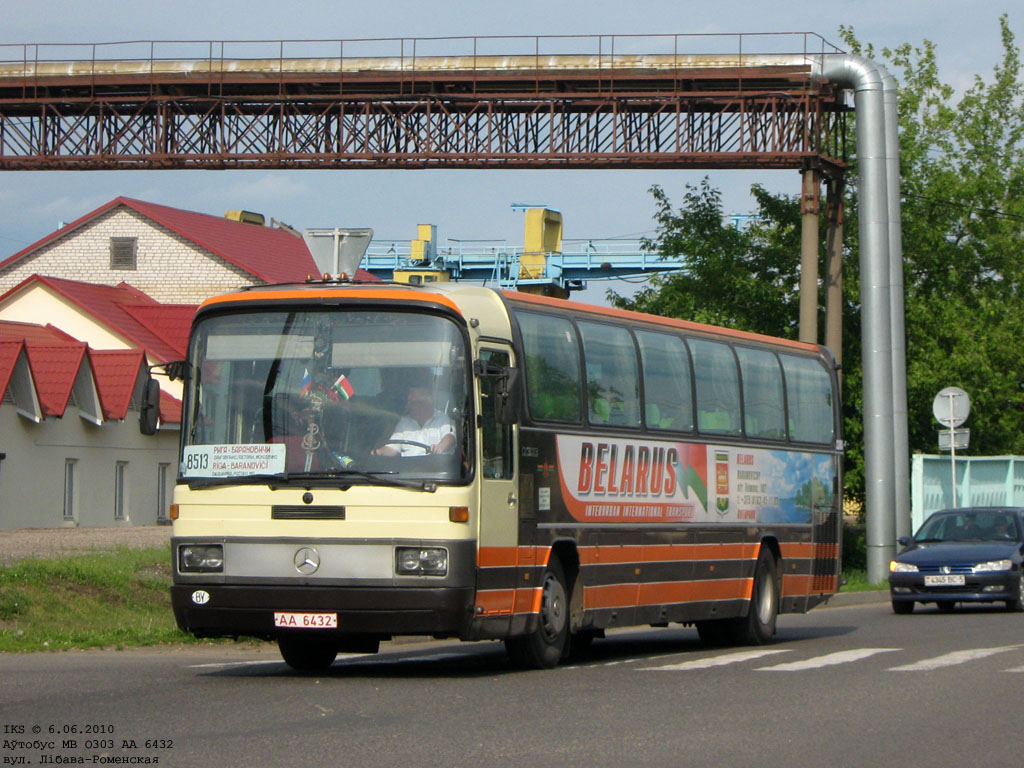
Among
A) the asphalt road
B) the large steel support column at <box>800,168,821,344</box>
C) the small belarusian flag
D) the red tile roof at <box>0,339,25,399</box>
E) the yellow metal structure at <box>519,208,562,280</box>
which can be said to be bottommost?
A: the asphalt road

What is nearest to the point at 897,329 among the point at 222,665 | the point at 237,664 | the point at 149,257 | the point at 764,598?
the point at 764,598

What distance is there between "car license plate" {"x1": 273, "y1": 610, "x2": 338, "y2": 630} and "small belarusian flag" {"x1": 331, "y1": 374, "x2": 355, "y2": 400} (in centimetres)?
162

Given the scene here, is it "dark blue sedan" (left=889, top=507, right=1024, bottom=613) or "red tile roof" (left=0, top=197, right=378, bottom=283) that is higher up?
→ "red tile roof" (left=0, top=197, right=378, bottom=283)

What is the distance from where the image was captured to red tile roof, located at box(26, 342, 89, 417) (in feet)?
136

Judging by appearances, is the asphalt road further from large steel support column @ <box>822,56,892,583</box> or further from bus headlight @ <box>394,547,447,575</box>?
large steel support column @ <box>822,56,892,583</box>

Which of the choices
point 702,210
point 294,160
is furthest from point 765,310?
point 294,160

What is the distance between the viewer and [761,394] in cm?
1808

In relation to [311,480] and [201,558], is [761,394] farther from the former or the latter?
[201,558]

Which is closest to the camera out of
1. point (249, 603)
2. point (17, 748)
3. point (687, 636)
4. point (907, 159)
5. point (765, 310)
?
point (17, 748)

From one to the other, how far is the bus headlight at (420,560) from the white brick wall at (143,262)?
1895 inches

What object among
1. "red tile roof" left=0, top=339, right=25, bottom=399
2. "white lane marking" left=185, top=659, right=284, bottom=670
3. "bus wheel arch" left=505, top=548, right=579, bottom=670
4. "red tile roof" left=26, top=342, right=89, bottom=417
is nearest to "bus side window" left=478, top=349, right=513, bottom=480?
"bus wheel arch" left=505, top=548, right=579, bottom=670

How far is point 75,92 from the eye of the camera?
3325cm

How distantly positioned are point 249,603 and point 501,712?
291cm

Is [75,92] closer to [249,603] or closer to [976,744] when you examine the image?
[249,603]
